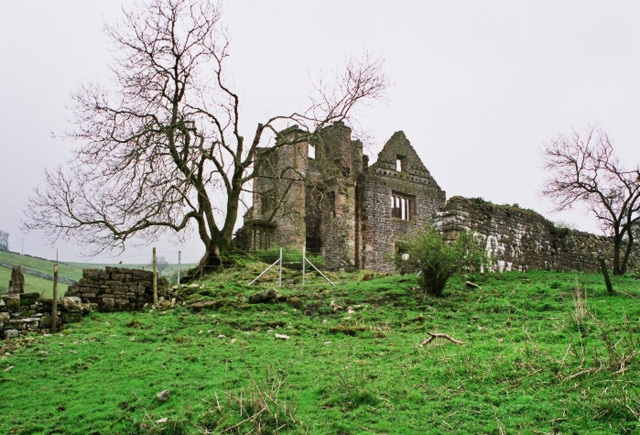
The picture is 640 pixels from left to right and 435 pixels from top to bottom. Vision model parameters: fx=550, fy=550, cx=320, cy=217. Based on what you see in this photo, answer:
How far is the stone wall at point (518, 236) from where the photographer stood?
1666cm

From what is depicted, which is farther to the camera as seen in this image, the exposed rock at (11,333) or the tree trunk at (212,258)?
the tree trunk at (212,258)

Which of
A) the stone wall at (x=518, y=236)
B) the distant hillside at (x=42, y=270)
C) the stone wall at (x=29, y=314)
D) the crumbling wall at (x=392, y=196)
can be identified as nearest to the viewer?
the stone wall at (x=29, y=314)

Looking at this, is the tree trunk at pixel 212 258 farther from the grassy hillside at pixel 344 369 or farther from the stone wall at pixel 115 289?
the grassy hillside at pixel 344 369

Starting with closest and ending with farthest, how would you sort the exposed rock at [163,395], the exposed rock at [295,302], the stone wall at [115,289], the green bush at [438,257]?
the exposed rock at [163,395]
the stone wall at [115,289]
the exposed rock at [295,302]
the green bush at [438,257]

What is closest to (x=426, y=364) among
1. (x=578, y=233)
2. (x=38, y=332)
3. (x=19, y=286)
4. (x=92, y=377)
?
(x=92, y=377)

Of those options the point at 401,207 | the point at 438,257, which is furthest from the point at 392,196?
the point at 438,257

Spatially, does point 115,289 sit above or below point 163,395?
above

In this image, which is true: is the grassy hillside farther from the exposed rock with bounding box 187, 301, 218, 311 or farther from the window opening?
the window opening

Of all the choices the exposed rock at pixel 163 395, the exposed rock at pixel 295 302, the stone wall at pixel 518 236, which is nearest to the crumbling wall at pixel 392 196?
the stone wall at pixel 518 236

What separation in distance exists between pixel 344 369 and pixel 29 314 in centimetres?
791

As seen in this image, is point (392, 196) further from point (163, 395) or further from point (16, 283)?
point (163, 395)

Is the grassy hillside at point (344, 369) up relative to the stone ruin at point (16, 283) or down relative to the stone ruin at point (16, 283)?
down

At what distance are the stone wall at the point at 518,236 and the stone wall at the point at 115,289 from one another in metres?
8.65

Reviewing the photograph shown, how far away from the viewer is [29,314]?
11.7 metres
